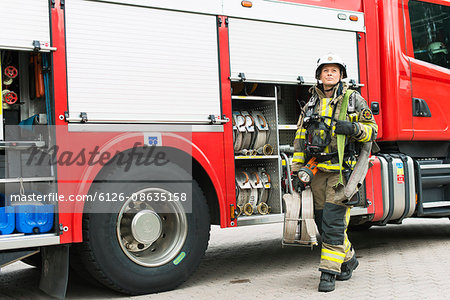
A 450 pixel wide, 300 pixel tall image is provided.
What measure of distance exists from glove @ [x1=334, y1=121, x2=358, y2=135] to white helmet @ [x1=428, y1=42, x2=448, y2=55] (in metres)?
2.94

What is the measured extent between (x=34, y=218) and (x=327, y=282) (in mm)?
2487

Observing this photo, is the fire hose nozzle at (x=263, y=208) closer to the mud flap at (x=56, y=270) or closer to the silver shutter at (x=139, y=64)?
the silver shutter at (x=139, y=64)

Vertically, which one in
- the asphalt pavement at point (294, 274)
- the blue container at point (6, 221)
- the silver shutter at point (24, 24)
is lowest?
the asphalt pavement at point (294, 274)

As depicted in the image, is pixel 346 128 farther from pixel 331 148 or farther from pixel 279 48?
pixel 279 48

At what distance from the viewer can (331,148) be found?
5.00 m

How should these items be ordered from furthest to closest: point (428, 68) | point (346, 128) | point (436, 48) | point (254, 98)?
point (436, 48) < point (428, 68) < point (254, 98) < point (346, 128)

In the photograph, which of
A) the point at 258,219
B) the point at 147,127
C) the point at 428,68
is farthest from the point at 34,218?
the point at 428,68

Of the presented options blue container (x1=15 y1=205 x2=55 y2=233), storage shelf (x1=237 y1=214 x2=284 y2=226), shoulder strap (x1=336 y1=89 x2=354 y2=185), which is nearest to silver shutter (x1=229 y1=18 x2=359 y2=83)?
shoulder strap (x1=336 y1=89 x2=354 y2=185)

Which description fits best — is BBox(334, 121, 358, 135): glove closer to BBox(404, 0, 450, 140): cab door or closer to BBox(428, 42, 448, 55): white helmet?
BBox(404, 0, 450, 140): cab door

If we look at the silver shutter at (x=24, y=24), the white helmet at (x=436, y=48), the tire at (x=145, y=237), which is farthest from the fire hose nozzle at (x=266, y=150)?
the white helmet at (x=436, y=48)

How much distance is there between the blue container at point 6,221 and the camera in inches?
169

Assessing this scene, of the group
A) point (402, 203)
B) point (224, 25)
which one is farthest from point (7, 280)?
point (402, 203)

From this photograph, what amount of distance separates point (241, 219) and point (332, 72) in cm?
163

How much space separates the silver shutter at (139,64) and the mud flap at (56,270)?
3.62 ft
